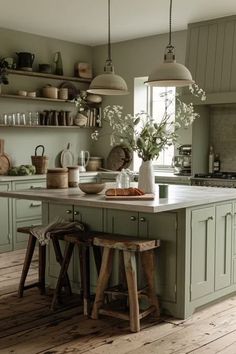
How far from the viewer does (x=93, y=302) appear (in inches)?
160

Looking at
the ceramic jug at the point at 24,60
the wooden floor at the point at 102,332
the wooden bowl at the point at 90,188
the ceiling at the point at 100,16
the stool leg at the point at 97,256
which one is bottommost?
the wooden floor at the point at 102,332

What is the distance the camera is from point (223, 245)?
13.7 ft

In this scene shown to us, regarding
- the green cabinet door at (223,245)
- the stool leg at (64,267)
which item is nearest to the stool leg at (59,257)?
the stool leg at (64,267)

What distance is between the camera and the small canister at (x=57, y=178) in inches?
178

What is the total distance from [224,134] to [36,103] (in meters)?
2.51

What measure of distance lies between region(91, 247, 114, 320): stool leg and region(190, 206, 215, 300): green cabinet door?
603 millimetres

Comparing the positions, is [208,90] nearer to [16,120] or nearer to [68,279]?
[16,120]

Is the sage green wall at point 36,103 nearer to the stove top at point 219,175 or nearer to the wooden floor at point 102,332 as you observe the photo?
the stove top at point 219,175

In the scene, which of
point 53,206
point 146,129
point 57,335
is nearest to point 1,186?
point 53,206

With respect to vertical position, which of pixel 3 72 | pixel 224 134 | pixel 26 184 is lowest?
pixel 26 184

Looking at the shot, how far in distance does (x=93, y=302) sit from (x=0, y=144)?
314cm

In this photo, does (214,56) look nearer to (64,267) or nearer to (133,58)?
(133,58)

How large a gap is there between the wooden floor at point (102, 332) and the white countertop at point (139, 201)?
83 centimetres

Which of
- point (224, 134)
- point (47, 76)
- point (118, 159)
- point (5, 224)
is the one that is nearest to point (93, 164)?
point (118, 159)
